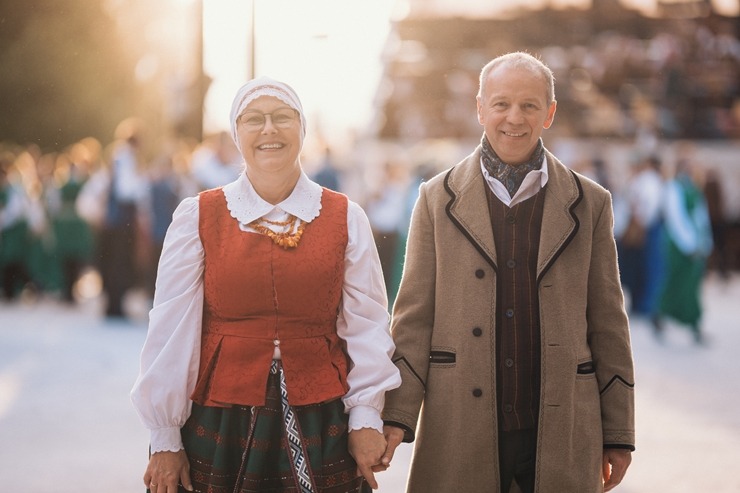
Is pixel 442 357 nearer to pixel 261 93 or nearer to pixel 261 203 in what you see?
pixel 261 203

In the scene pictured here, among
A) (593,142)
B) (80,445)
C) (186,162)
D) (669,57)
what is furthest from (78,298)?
(669,57)

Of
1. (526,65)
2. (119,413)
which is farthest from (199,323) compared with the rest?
(119,413)

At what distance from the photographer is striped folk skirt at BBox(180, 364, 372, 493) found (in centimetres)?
307

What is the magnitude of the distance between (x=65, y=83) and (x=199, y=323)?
24100mm

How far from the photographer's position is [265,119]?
315cm

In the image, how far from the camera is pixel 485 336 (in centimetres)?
329

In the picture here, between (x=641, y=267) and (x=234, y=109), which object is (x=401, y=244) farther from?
(x=234, y=109)

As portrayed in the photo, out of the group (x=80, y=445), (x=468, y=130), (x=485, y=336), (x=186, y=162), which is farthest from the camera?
(x=468, y=130)

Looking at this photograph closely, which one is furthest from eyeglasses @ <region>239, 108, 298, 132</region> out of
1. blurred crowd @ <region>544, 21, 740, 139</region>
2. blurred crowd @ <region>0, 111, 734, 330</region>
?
blurred crowd @ <region>544, 21, 740, 139</region>

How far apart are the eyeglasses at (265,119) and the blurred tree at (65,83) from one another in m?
12.9

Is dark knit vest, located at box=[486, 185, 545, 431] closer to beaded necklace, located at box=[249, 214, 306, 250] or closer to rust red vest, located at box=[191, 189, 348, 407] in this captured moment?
rust red vest, located at box=[191, 189, 348, 407]

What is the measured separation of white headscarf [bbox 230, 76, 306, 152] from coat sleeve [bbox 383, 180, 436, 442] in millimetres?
604

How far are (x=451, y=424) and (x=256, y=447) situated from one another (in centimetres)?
67

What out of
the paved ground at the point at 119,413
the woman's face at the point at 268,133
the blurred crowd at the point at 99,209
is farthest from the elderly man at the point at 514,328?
the blurred crowd at the point at 99,209
